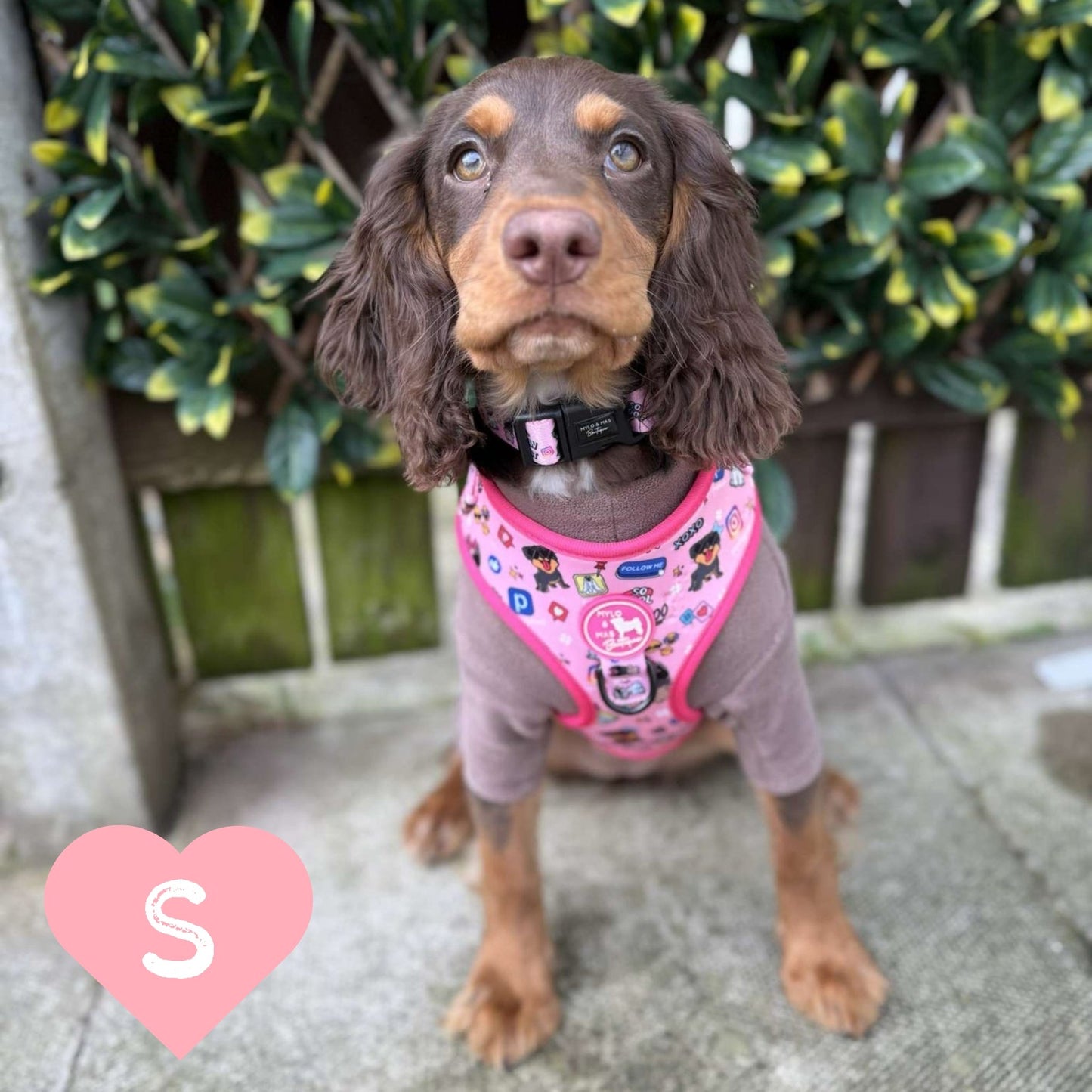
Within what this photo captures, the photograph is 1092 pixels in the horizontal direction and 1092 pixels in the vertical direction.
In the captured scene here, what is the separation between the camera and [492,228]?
1.25m

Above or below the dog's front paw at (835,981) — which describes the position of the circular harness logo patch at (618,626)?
above

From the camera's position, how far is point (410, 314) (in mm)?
1490

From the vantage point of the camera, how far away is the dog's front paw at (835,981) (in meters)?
1.72

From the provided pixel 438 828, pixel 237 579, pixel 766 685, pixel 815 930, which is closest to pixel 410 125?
pixel 237 579

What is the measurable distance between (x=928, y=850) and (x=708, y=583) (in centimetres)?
99

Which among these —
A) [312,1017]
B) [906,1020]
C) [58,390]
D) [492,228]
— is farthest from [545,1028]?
[58,390]

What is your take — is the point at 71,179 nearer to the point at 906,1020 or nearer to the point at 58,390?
the point at 58,390

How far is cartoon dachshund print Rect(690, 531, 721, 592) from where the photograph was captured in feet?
4.89

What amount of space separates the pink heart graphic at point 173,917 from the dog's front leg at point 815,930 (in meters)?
0.89

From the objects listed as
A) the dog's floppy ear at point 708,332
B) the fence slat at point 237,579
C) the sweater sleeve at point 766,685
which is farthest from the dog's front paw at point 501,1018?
the fence slat at point 237,579

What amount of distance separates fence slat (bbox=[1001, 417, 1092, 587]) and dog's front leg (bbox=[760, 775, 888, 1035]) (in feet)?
4.50

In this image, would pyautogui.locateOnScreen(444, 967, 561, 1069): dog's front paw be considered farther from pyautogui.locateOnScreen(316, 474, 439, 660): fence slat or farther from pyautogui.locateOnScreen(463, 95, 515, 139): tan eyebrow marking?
pyautogui.locateOnScreen(463, 95, 515, 139): tan eyebrow marking

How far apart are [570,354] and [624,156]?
1.10ft

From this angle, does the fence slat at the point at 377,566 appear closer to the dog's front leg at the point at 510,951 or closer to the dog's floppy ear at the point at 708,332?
the dog's front leg at the point at 510,951
